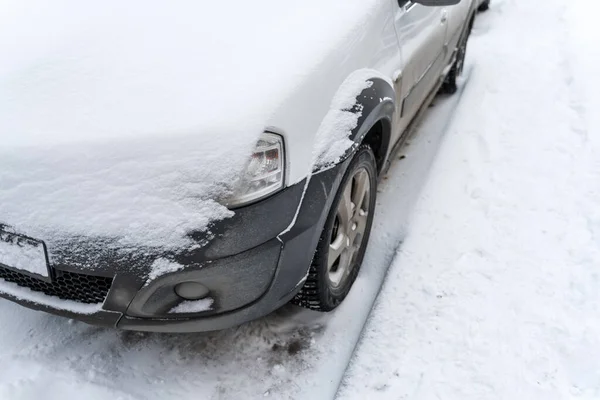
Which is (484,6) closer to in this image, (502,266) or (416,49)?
(416,49)

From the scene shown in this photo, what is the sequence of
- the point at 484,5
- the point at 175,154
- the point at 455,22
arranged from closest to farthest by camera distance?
the point at 175,154, the point at 455,22, the point at 484,5

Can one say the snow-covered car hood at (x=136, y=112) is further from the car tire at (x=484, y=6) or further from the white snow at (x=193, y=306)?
the car tire at (x=484, y=6)

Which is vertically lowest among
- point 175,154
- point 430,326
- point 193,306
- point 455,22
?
point 430,326

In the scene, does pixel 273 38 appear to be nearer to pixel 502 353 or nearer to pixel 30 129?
pixel 30 129

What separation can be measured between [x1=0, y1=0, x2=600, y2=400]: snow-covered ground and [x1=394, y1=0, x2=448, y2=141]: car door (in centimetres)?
51

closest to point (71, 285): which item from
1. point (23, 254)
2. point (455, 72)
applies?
point (23, 254)

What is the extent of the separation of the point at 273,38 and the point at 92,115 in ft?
2.25

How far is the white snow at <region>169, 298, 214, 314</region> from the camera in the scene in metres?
1.74

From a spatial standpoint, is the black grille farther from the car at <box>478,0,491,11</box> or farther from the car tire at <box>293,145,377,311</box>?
the car at <box>478,0,491,11</box>

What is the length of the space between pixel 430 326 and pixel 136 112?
1.44 m

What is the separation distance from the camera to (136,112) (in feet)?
5.52

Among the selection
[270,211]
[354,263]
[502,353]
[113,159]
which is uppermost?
[113,159]

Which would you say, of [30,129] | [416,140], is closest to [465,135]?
[416,140]

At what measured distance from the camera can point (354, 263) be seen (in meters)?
2.44
